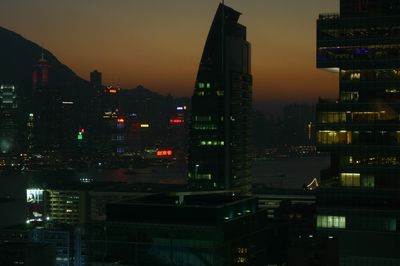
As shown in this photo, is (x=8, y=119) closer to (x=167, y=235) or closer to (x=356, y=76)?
(x=167, y=235)

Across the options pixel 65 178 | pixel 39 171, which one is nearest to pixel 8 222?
pixel 65 178

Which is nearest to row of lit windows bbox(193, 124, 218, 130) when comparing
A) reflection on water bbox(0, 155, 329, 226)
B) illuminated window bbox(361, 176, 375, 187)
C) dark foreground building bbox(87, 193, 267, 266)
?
reflection on water bbox(0, 155, 329, 226)

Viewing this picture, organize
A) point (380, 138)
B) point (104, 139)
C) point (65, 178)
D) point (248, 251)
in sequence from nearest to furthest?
point (380, 138) → point (248, 251) → point (65, 178) → point (104, 139)

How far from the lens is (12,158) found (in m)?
103

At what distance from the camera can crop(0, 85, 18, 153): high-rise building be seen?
108m

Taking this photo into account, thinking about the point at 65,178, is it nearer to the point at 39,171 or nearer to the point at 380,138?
the point at 39,171

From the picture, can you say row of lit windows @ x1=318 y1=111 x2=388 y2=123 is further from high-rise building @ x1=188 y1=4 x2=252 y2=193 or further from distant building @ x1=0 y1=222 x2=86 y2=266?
high-rise building @ x1=188 y1=4 x2=252 y2=193

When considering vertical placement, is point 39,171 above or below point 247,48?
below

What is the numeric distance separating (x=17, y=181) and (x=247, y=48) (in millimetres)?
43576

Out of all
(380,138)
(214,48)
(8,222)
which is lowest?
(8,222)

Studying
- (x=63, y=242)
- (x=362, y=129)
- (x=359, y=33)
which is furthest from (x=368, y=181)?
(x=63, y=242)

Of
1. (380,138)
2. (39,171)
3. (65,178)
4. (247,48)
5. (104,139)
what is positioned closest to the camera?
(380,138)

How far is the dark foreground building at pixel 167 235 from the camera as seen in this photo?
1905 cm

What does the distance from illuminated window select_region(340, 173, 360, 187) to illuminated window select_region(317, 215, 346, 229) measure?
0.81 m
